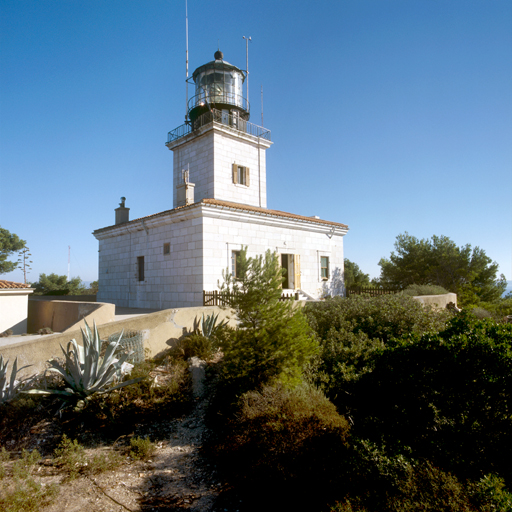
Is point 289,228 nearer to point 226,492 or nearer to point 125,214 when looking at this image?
point 125,214

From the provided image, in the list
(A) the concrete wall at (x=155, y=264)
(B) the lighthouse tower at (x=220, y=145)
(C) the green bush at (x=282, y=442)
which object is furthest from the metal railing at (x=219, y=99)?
(C) the green bush at (x=282, y=442)

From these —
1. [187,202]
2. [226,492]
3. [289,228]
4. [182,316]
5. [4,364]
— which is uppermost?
[187,202]

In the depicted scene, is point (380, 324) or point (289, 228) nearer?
point (380, 324)

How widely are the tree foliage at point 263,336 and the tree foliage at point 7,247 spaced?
3463 centimetres

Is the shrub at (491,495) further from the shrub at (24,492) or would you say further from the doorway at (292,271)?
the doorway at (292,271)

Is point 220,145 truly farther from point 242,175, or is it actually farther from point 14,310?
point 14,310

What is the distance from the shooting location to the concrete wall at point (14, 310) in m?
11.6

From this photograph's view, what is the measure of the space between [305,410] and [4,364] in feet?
19.5

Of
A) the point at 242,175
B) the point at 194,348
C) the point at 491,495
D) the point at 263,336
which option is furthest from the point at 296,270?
the point at 491,495

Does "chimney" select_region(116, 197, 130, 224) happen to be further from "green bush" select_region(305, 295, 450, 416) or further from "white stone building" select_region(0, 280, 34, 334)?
"green bush" select_region(305, 295, 450, 416)

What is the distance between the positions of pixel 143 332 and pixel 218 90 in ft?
53.5

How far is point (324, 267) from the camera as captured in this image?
18547 mm

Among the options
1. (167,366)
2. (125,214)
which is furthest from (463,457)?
(125,214)

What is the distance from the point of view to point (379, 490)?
375 cm
